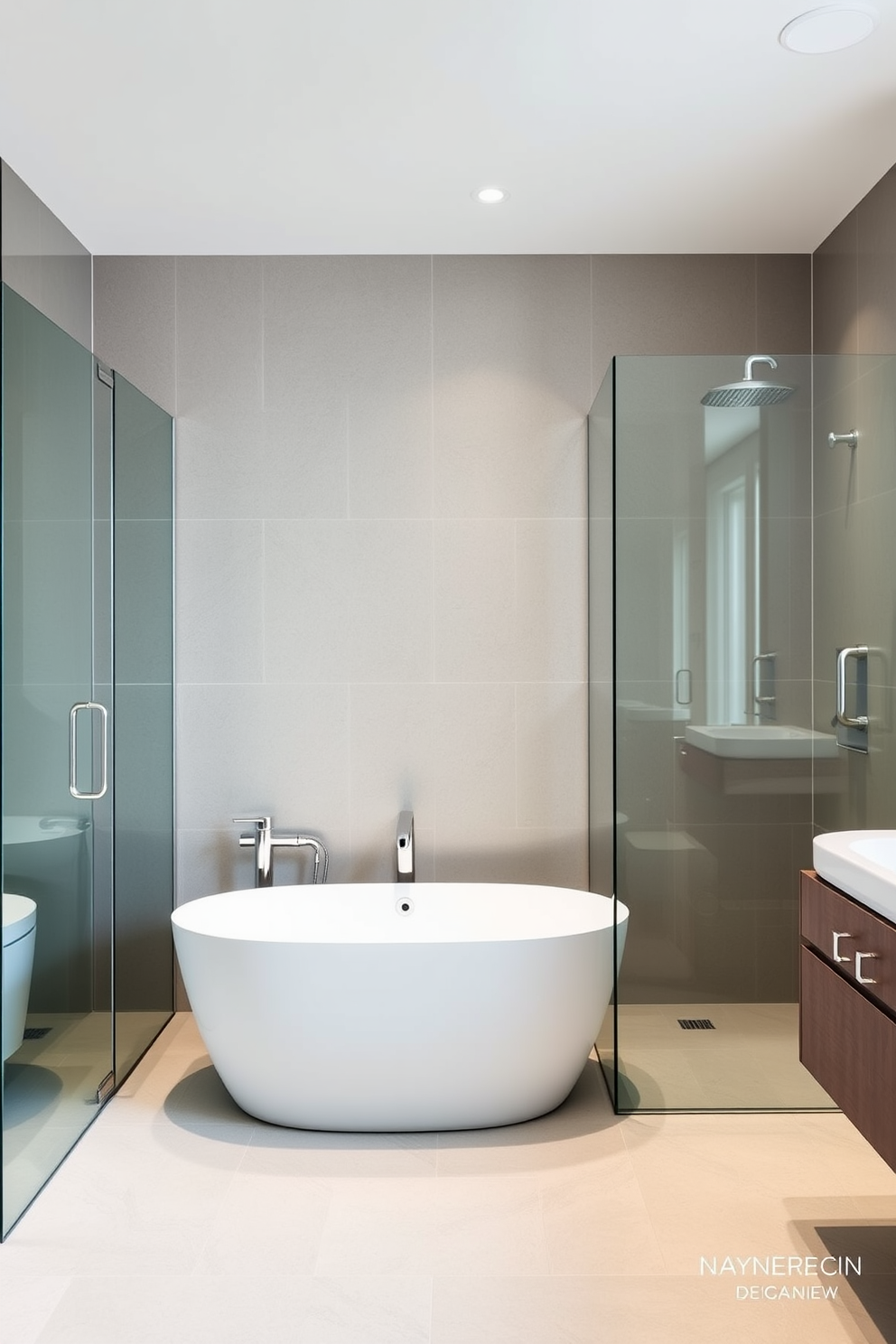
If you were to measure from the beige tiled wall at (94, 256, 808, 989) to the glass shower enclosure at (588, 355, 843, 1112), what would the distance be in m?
0.70

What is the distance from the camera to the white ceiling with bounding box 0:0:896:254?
2.23 m

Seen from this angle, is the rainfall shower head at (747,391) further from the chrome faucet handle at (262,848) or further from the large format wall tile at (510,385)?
the chrome faucet handle at (262,848)

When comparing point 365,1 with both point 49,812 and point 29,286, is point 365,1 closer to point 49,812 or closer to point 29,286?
point 29,286

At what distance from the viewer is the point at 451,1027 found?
8.80ft

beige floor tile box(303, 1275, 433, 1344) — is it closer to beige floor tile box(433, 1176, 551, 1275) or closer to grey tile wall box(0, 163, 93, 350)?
beige floor tile box(433, 1176, 551, 1275)

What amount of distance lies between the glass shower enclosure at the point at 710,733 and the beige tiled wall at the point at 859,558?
4cm

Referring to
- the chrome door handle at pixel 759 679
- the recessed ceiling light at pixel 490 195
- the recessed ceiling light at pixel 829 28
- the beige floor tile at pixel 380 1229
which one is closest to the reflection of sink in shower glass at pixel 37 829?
the beige floor tile at pixel 380 1229

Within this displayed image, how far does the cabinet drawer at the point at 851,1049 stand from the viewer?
1750mm

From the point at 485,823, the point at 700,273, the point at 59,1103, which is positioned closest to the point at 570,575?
the point at 485,823

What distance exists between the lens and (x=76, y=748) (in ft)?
9.14

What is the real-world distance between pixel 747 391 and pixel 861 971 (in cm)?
163

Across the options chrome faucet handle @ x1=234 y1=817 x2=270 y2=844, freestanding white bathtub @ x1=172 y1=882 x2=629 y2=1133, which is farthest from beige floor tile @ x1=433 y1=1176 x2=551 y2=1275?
chrome faucet handle @ x1=234 y1=817 x2=270 y2=844

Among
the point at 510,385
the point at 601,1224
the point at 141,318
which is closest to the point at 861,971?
the point at 601,1224

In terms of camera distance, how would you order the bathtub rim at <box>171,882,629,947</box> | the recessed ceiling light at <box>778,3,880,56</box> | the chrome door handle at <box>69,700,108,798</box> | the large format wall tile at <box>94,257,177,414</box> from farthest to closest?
the large format wall tile at <box>94,257,177,414</box> → the bathtub rim at <box>171,882,629,947</box> → the chrome door handle at <box>69,700,108,798</box> → the recessed ceiling light at <box>778,3,880,56</box>
